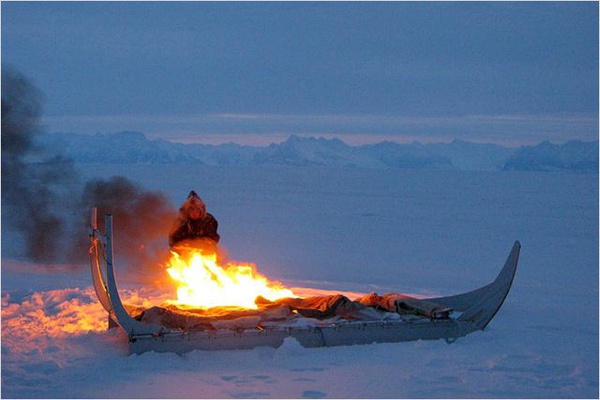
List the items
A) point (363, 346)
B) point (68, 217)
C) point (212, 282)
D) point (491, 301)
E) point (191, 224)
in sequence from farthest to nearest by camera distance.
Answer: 1. point (68, 217)
2. point (191, 224)
3. point (212, 282)
4. point (491, 301)
5. point (363, 346)

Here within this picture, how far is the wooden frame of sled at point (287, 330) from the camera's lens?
388 inches

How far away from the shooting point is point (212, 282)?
12.1 metres

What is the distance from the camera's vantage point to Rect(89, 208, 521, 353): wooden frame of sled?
9859mm

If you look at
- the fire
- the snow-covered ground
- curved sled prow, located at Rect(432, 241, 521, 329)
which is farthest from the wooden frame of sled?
the fire

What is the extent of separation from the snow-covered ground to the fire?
132 cm

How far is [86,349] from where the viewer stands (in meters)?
10.2

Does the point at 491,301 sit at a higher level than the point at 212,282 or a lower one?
lower

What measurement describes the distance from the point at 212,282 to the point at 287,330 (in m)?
2.26

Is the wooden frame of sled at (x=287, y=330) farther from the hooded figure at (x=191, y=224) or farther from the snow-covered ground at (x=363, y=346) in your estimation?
the hooded figure at (x=191, y=224)

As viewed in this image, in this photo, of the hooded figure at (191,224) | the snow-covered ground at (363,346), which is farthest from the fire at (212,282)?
the snow-covered ground at (363,346)

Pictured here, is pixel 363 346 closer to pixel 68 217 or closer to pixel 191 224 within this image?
pixel 191 224

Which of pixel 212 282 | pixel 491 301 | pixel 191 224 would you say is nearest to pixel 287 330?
pixel 212 282

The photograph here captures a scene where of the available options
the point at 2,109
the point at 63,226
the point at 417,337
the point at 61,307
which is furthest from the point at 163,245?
the point at 417,337

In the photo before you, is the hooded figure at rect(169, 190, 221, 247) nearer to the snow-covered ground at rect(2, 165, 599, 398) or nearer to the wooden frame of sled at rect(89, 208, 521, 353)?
the wooden frame of sled at rect(89, 208, 521, 353)
